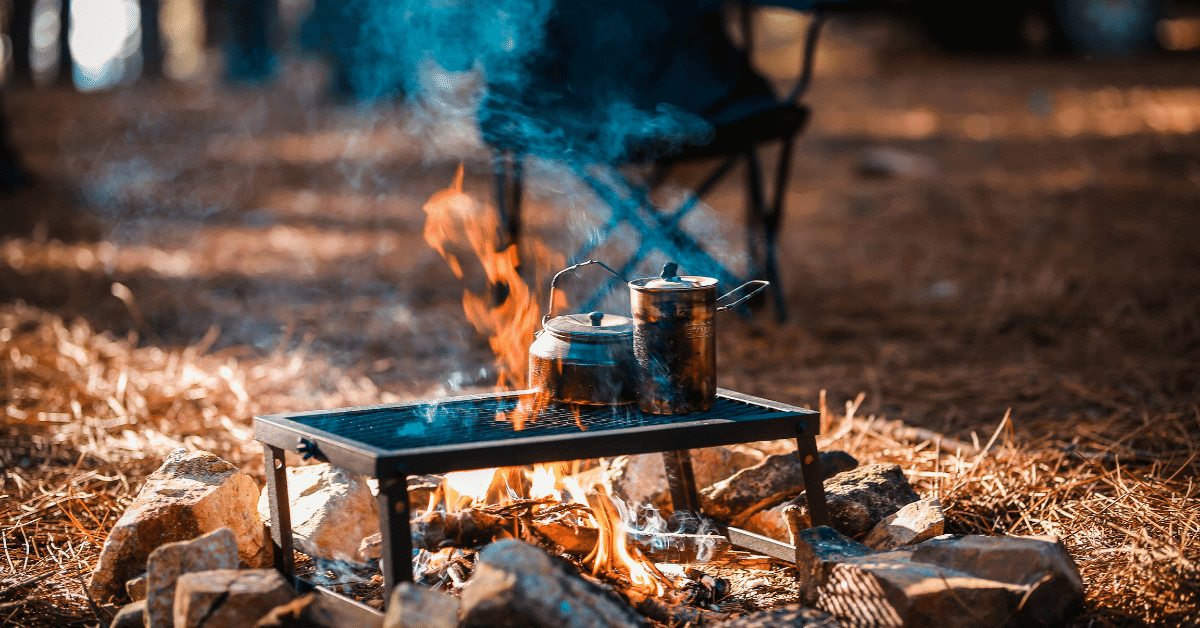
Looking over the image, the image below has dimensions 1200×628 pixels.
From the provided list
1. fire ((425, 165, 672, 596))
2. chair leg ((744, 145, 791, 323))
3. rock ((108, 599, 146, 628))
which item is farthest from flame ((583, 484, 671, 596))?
chair leg ((744, 145, 791, 323))

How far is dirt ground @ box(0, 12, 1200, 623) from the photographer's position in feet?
11.7

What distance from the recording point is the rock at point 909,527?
2.07 m

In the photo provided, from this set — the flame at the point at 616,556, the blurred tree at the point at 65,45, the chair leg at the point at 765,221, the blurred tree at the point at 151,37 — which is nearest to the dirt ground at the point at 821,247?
the chair leg at the point at 765,221

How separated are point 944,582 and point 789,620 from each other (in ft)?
0.90

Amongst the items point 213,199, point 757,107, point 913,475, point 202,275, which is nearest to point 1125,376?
point 913,475

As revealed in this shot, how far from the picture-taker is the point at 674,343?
1899mm

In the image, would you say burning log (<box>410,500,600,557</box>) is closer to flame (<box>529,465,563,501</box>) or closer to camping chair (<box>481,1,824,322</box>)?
flame (<box>529,465,563,501</box>)

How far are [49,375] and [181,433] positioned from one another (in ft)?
3.41

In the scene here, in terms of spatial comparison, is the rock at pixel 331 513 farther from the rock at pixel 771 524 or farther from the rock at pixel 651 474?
the rock at pixel 771 524

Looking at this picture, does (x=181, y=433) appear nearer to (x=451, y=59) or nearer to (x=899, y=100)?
(x=451, y=59)

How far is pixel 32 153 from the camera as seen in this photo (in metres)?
9.88

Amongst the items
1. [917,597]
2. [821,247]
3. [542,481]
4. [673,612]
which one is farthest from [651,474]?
[821,247]

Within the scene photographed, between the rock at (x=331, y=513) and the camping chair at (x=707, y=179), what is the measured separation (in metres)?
1.04

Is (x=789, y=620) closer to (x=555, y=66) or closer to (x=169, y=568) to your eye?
(x=169, y=568)
